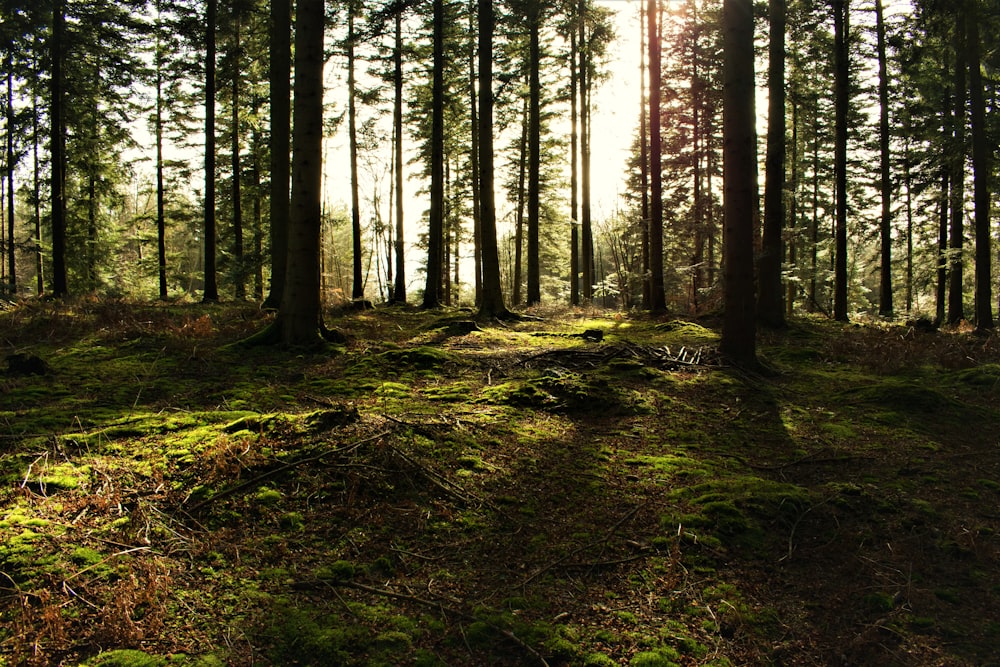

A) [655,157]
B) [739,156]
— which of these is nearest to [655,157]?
[655,157]

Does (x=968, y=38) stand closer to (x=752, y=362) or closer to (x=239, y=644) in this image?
(x=752, y=362)

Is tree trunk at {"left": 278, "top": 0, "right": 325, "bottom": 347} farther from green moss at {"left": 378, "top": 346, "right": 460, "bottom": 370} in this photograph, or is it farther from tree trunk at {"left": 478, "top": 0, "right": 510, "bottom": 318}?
tree trunk at {"left": 478, "top": 0, "right": 510, "bottom": 318}

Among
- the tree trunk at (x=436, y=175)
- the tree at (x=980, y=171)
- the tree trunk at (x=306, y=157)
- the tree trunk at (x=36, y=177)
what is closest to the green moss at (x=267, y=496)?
the tree trunk at (x=306, y=157)

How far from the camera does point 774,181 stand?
40.0 ft

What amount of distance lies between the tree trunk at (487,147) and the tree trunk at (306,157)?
495 centimetres

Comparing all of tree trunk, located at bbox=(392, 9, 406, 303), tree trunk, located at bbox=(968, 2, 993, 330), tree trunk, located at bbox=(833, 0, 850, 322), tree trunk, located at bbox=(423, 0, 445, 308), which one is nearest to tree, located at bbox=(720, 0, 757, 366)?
tree trunk, located at bbox=(423, 0, 445, 308)

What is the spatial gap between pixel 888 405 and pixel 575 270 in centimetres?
1746

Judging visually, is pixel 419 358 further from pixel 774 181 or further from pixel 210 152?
pixel 210 152

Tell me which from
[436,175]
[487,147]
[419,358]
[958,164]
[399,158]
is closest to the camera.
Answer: [419,358]

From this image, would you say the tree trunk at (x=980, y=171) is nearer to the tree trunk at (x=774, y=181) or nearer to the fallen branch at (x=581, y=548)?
the tree trunk at (x=774, y=181)

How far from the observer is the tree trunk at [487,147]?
12539 mm

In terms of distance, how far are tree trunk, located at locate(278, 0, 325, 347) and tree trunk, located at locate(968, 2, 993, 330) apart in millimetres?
16071

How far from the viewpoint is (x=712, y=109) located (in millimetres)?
19062

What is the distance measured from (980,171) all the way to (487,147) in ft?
42.7
